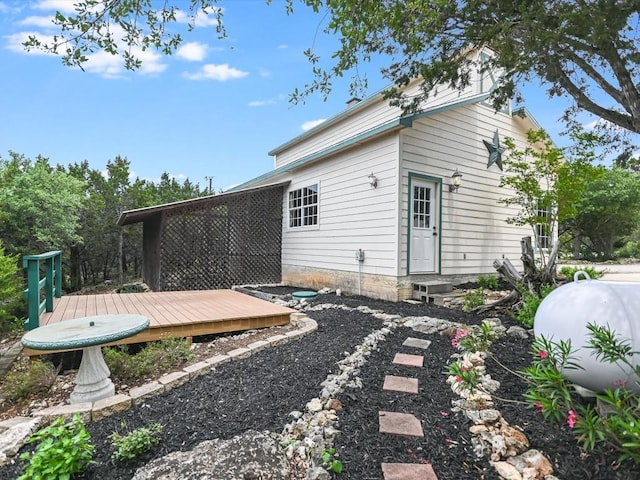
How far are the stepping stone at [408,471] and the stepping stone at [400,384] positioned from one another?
2.72 ft

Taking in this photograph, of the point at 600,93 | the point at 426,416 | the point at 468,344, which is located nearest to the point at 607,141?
the point at 600,93

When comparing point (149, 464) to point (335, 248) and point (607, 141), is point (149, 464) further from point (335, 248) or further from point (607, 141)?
point (607, 141)

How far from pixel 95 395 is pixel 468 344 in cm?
287

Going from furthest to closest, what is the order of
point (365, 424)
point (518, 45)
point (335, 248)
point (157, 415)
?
point (335, 248), point (518, 45), point (157, 415), point (365, 424)

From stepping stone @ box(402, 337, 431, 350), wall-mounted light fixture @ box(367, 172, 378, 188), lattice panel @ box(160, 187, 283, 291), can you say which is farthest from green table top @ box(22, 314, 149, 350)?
lattice panel @ box(160, 187, 283, 291)

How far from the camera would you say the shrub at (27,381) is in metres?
2.81

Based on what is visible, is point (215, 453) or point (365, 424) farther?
point (365, 424)

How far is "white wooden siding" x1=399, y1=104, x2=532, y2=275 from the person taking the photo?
21.5ft

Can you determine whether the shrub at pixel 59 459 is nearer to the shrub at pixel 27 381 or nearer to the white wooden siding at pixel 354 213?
the shrub at pixel 27 381

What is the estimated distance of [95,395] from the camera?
268cm

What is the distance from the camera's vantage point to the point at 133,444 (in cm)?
192

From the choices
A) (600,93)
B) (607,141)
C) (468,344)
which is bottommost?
(468,344)

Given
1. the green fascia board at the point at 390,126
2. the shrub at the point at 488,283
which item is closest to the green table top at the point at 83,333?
the green fascia board at the point at 390,126

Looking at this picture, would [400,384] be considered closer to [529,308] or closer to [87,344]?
[87,344]
